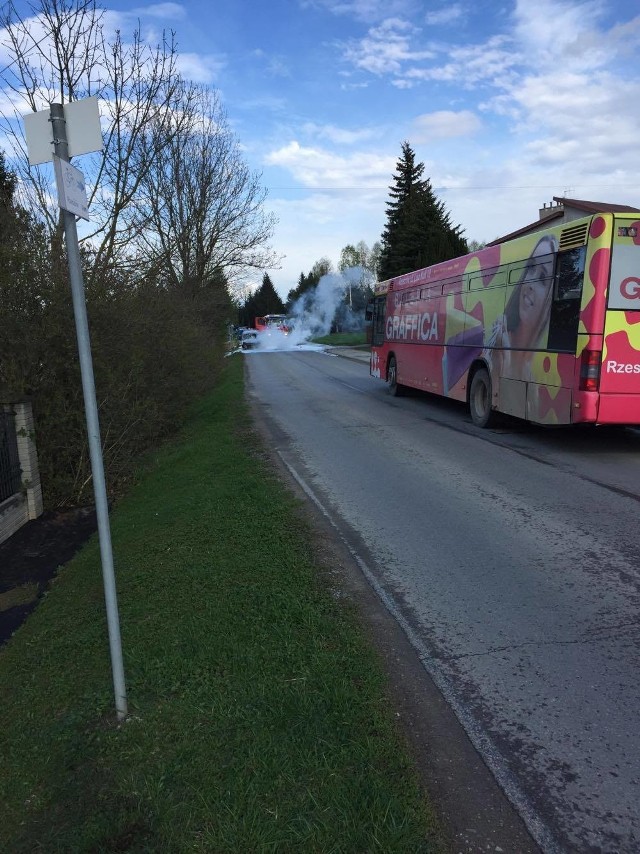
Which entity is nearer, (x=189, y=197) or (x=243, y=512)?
(x=243, y=512)

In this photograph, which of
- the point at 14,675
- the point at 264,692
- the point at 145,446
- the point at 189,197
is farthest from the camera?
the point at 189,197

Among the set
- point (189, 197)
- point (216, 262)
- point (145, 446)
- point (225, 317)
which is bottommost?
point (145, 446)

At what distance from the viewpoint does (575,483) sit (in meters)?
7.56

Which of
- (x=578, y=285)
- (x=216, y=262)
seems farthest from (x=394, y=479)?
(x=216, y=262)

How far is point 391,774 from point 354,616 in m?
1.57

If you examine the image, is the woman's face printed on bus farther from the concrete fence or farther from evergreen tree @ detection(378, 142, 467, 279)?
evergreen tree @ detection(378, 142, 467, 279)

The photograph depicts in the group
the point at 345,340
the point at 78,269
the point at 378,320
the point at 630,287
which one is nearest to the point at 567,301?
the point at 630,287

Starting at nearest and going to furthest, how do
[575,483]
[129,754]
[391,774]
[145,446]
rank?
[391,774]
[129,754]
[575,483]
[145,446]

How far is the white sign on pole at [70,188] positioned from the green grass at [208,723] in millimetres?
2344

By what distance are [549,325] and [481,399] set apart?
3.04m

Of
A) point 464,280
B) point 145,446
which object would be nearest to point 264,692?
point 145,446

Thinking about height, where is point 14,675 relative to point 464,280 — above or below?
below

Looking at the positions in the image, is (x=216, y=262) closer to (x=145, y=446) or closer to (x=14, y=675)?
(x=145, y=446)

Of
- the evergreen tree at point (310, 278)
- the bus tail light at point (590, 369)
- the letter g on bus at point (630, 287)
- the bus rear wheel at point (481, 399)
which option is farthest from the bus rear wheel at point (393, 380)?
the evergreen tree at point (310, 278)
